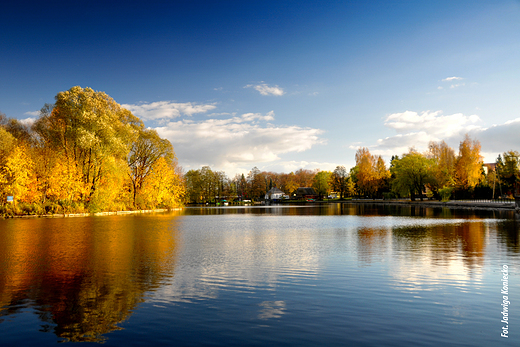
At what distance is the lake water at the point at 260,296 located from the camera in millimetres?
7367

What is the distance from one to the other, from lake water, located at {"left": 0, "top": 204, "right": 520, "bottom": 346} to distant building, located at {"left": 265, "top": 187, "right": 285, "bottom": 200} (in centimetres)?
17063

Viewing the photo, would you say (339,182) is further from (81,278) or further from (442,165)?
(81,278)

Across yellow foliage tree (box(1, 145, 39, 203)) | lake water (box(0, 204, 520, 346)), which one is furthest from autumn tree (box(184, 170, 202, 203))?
lake water (box(0, 204, 520, 346))

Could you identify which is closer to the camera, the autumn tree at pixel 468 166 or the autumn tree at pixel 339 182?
the autumn tree at pixel 468 166

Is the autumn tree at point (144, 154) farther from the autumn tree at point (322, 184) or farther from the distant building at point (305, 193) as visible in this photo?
the distant building at point (305, 193)

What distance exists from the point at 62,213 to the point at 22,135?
86.4 ft

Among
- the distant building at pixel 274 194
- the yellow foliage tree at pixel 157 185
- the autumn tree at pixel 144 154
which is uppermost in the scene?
the autumn tree at pixel 144 154

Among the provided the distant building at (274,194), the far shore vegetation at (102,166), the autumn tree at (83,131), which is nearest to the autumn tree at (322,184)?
the distant building at (274,194)

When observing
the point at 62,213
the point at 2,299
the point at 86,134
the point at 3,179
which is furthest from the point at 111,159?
the point at 2,299

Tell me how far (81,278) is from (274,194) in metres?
179

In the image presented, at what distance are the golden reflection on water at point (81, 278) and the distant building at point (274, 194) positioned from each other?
552 feet

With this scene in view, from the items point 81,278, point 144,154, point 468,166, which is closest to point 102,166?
point 144,154

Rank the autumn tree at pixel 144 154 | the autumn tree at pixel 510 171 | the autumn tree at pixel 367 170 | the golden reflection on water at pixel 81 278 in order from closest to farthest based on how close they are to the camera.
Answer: the golden reflection on water at pixel 81 278
the autumn tree at pixel 144 154
the autumn tree at pixel 510 171
the autumn tree at pixel 367 170

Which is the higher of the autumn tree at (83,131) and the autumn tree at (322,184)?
the autumn tree at (83,131)
